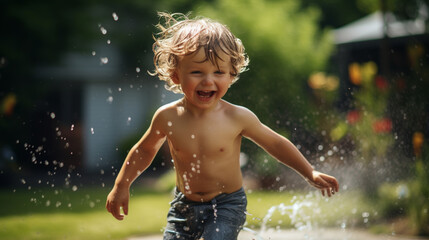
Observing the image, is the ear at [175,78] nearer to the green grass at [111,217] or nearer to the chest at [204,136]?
the chest at [204,136]

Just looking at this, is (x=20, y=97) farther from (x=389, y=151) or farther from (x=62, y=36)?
(x=389, y=151)

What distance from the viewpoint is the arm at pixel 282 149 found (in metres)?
2.79

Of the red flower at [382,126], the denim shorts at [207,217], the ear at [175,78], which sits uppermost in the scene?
the red flower at [382,126]

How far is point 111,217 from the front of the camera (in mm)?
6629

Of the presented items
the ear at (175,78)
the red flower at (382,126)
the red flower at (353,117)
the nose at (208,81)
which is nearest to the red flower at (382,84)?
the red flower at (353,117)

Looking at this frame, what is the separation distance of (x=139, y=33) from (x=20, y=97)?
4.25 metres

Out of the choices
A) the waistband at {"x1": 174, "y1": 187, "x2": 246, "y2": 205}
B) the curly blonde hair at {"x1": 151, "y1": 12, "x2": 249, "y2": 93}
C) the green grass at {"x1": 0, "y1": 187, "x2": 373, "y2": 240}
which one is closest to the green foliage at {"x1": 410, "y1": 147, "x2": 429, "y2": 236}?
the green grass at {"x1": 0, "y1": 187, "x2": 373, "y2": 240}

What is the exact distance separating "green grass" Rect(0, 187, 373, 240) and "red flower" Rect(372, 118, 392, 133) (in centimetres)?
77

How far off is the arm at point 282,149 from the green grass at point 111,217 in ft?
5.24

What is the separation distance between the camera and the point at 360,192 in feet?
19.7

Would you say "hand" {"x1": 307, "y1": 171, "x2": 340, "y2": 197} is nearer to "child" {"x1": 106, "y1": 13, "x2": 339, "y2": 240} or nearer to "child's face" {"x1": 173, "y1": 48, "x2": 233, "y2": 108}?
"child" {"x1": 106, "y1": 13, "x2": 339, "y2": 240}

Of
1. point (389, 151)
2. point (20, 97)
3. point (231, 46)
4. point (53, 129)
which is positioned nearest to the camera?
point (231, 46)

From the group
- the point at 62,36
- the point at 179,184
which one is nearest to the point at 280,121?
the point at 179,184

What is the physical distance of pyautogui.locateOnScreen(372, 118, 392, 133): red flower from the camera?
6035 millimetres
